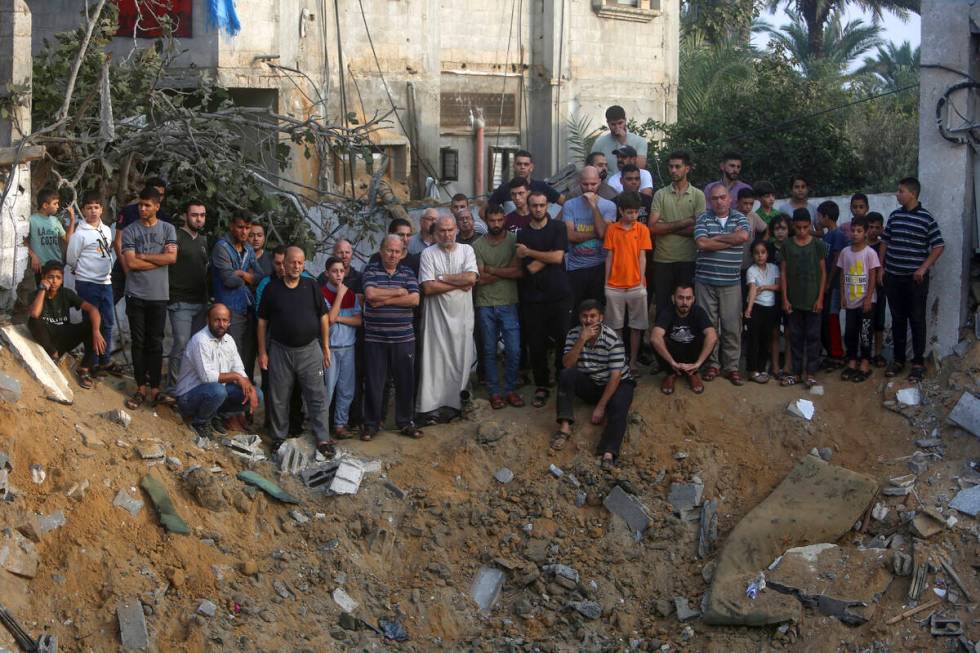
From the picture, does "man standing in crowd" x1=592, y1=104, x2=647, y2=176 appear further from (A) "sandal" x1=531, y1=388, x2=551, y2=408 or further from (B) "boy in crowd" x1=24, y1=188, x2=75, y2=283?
(B) "boy in crowd" x1=24, y1=188, x2=75, y2=283

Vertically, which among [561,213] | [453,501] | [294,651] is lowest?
[294,651]

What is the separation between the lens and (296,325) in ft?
34.1

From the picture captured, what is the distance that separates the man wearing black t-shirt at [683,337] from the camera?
432 inches

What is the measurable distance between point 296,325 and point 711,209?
150 inches

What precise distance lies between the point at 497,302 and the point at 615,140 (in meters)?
2.94

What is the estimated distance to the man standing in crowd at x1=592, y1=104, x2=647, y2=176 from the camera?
13281 millimetres

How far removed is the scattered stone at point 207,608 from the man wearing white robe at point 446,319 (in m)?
3.04

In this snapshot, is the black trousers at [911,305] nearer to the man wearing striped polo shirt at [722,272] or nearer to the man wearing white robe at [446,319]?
the man wearing striped polo shirt at [722,272]

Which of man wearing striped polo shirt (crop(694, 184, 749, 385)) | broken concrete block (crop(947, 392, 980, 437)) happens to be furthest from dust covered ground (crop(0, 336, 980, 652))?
man wearing striped polo shirt (crop(694, 184, 749, 385))

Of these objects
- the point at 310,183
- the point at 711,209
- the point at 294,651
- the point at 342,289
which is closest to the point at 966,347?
the point at 711,209

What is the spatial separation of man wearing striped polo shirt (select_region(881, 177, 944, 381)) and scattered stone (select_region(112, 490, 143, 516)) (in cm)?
642

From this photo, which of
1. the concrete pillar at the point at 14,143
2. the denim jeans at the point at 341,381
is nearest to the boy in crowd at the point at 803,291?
the denim jeans at the point at 341,381

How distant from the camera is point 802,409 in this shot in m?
11.0

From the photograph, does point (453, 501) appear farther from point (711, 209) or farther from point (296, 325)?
point (711, 209)
